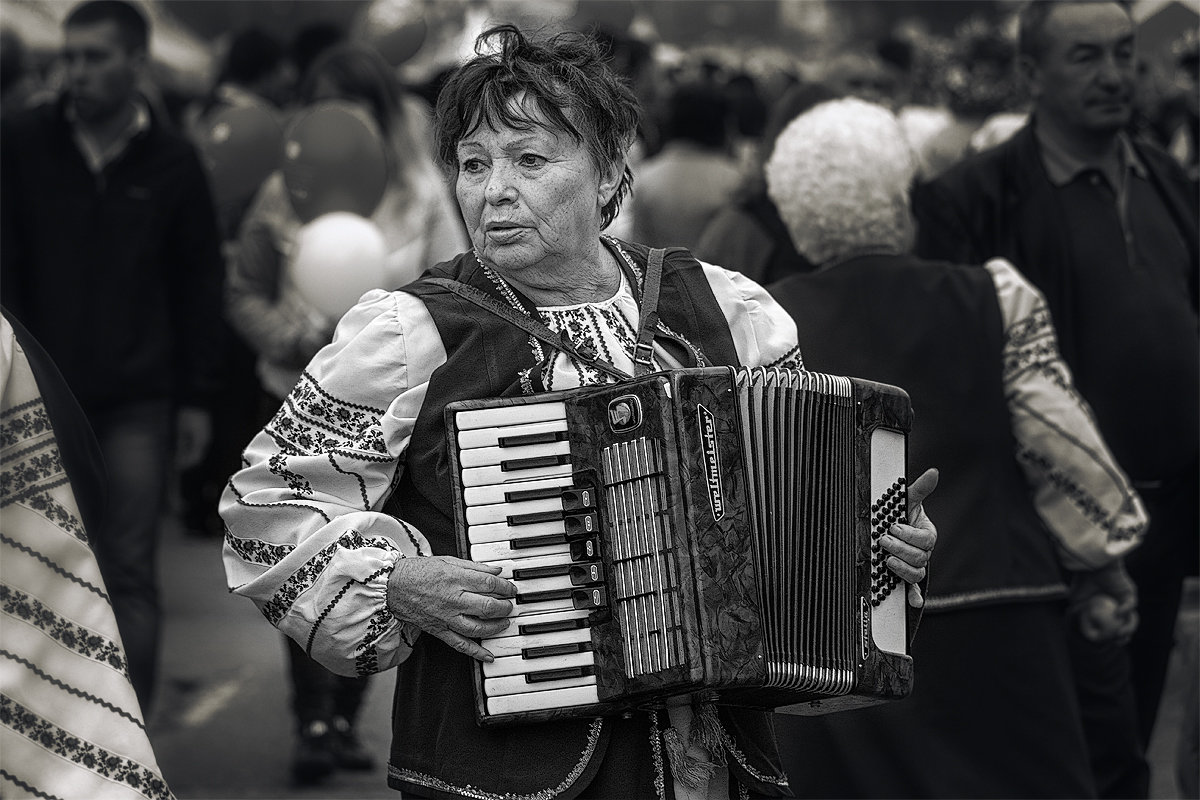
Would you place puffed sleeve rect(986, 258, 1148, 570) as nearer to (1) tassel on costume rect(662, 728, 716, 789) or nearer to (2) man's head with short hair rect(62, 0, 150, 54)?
(1) tassel on costume rect(662, 728, 716, 789)

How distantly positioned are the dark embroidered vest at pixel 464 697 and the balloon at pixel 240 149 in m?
4.01

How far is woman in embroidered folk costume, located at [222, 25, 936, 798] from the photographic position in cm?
250

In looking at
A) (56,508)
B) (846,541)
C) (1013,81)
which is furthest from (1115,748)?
(1013,81)

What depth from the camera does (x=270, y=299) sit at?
546cm

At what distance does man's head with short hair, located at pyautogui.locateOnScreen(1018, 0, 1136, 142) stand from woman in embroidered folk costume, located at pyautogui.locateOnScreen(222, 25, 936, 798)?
7.56ft

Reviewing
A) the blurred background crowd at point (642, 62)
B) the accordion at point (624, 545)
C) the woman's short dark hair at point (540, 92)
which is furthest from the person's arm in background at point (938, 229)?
the accordion at point (624, 545)

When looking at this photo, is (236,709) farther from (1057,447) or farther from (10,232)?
(1057,447)

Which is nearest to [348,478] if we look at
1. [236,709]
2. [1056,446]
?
[1056,446]

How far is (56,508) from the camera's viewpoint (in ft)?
8.06

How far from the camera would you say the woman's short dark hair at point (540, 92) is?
2.64 m

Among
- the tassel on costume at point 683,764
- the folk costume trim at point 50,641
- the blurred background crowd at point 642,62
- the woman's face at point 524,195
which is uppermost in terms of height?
the blurred background crowd at point 642,62

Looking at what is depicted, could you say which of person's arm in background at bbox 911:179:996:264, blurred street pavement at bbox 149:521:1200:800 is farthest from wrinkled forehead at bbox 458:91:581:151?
person's arm in background at bbox 911:179:996:264

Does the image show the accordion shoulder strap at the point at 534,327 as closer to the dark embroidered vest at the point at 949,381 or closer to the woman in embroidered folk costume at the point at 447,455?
the woman in embroidered folk costume at the point at 447,455

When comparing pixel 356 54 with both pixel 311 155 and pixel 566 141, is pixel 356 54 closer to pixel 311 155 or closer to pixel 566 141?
pixel 311 155
